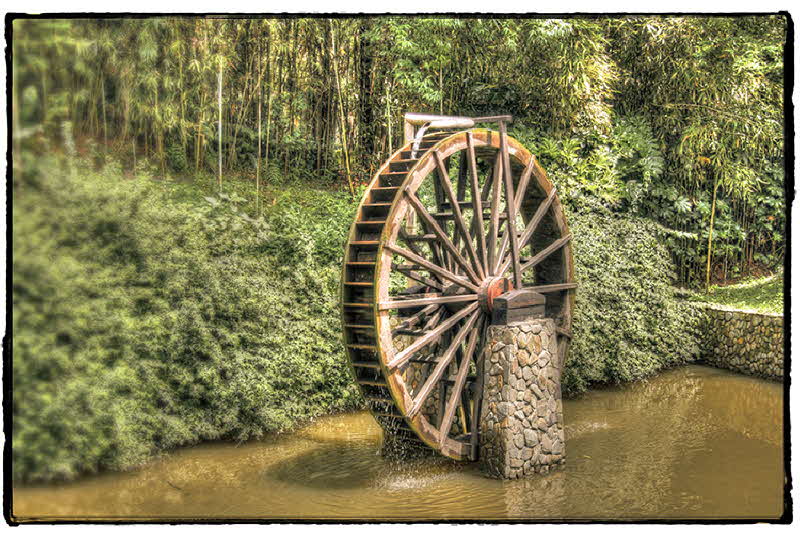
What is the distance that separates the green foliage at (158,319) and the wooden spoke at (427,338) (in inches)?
66.5

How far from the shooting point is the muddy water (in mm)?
5730

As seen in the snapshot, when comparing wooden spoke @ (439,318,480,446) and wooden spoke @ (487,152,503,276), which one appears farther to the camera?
wooden spoke @ (487,152,503,276)

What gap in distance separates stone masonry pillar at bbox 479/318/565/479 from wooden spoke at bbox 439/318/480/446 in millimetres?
253

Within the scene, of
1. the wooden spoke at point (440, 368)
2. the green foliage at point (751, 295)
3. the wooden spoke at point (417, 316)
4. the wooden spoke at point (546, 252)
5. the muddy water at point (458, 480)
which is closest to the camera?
the muddy water at point (458, 480)

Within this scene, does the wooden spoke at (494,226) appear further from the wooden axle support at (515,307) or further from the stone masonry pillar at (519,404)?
the stone masonry pillar at (519,404)

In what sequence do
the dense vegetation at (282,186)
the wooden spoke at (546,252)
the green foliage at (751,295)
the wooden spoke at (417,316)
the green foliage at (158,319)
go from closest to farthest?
the green foliage at (158,319)
the dense vegetation at (282,186)
the wooden spoke at (417,316)
the wooden spoke at (546,252)
the green foliage at (751,295)

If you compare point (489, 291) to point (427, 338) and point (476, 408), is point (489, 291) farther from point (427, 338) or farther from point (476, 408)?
point (476, 408)

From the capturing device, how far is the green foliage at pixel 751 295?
988 centimetres

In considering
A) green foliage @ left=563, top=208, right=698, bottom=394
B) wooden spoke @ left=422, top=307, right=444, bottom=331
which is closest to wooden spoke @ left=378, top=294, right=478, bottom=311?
wooden spoke @ left=422, top=307, right=444, bottom=331

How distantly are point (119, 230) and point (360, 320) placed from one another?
1.85 metres

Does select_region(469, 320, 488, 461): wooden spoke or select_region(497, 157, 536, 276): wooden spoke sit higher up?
select_region(497, 157, 536, 276): wooden spoke

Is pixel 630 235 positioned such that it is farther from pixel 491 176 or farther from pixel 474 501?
pixel 474 501

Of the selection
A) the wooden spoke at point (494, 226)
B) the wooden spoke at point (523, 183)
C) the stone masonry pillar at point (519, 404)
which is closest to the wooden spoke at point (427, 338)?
the stone masonry pillar at point (519, 404)

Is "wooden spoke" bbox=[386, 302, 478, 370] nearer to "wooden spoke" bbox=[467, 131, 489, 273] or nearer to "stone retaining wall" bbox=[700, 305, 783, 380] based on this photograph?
"wooden spoke" bbox=[467, 131, 489, 273]
